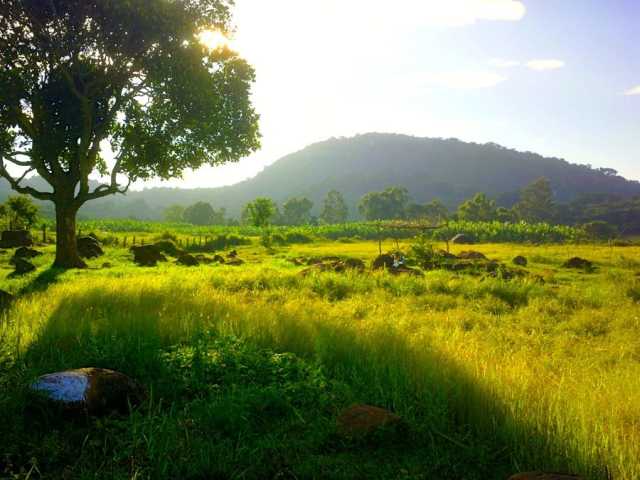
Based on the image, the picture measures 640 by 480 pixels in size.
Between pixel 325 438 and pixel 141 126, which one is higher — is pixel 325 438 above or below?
below

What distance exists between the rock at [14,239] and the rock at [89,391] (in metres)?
34.8

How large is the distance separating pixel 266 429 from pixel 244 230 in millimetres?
66755

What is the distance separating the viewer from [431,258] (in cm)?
2673

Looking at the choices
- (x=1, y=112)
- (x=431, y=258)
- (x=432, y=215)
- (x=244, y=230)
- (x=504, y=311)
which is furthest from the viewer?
(x=432, y=215)

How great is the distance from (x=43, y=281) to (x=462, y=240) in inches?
1890

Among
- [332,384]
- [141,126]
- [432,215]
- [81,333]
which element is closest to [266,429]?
[332,384]

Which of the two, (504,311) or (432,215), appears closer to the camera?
(504,311)

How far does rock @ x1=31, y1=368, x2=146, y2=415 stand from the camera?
5.26 m

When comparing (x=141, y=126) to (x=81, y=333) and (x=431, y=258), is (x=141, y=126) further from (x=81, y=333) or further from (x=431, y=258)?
(x=81, y=333)

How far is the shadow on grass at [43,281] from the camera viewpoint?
14945mm

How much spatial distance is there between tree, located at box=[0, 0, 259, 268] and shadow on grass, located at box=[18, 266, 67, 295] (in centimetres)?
266

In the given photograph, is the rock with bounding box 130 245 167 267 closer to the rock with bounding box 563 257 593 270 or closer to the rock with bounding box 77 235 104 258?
the rock with bounding box 77 235 104 258

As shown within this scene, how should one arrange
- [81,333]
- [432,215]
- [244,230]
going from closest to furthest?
1. [81,333]
2. [244,230]
3. [432,215]

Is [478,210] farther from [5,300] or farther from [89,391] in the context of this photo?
[89,391]
